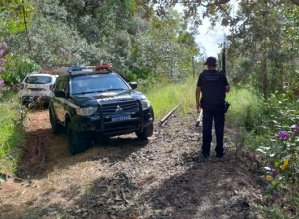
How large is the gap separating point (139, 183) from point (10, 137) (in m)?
5.19

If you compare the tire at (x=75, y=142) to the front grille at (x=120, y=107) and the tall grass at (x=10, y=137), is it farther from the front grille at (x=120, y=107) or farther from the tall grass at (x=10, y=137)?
the tall grass at (x=10, y=137)

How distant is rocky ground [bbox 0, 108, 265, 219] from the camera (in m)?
5.33

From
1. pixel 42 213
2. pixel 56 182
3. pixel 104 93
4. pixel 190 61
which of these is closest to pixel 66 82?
pixel 104 93

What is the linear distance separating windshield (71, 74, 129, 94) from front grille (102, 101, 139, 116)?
1.05m

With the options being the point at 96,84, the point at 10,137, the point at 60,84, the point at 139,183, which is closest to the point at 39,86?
the point at 60,84

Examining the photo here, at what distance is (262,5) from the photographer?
31.0 ft

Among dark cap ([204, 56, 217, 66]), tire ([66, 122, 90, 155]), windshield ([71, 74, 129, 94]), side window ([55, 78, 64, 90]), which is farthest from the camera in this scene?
side window ([55, 78, 64, 90])

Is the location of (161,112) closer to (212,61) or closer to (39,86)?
(212,61)

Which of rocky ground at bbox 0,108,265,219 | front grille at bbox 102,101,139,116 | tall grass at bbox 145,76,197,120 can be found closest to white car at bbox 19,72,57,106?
tall grass at bbox 145,76,197,120

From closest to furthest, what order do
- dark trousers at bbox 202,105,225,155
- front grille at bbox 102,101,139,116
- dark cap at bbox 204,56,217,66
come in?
dark cap at bbox 204,56,217,66 → dark trousers at bbox 202,105,225,155 → front grille at bbox 102,101,139,116

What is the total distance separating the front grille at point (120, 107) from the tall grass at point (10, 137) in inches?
91.6

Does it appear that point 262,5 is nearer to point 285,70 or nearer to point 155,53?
point 285,70

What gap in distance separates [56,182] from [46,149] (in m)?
3.44

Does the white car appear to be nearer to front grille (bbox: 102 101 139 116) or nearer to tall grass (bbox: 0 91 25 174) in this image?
tall grass (bbox: 0 91 25 174)
